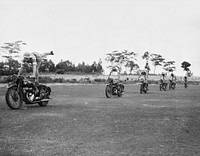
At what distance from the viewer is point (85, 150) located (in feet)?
16.5

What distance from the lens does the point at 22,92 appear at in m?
10.7

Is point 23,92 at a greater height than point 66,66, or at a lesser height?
lesser

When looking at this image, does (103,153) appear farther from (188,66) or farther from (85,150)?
(188,66)

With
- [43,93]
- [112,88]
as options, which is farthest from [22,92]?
[112,88]

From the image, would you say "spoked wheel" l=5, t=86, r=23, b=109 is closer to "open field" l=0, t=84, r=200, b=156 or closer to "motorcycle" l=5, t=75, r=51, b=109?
"motorcycle" l=5, t=75, r=51, b=109

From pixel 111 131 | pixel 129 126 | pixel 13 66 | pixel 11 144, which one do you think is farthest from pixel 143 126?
pixel 13 66

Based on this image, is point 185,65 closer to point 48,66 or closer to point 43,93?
point 48,66

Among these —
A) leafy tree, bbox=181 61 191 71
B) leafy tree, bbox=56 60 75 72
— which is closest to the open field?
leafy tree, bbox=56 60 75 72

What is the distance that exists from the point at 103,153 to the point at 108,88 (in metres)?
14.0

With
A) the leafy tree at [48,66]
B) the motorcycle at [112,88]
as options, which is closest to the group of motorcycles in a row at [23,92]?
the motorcycle at [112,88]

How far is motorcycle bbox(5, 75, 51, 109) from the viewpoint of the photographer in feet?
34.1

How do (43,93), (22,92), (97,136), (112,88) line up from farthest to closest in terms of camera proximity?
(112,88) < (43,93) < (22,92) < (97,136)

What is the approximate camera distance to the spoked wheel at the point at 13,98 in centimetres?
1031

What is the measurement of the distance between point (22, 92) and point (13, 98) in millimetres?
378
